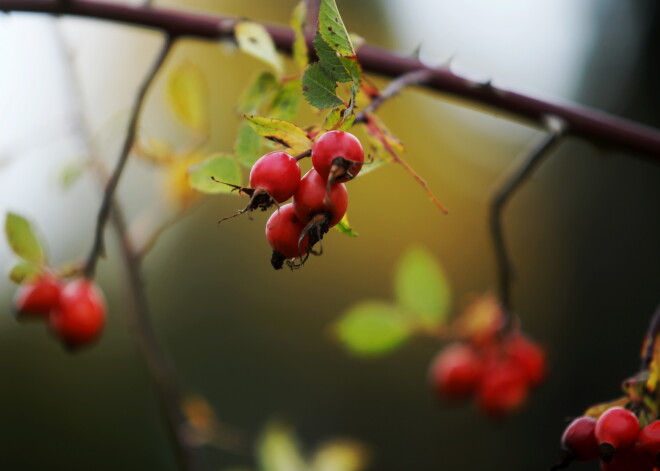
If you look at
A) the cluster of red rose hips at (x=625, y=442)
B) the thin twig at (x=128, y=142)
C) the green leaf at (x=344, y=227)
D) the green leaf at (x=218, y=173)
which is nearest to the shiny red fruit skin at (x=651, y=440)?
the cluster of red rose hips at (x=625, y=442)

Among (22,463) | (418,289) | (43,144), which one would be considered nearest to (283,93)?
(418,289)

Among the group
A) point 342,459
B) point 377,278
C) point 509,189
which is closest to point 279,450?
point 342,459

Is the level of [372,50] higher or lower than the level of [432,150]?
higher

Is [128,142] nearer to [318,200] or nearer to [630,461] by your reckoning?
[318,200]

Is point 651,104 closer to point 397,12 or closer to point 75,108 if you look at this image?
point 397,12

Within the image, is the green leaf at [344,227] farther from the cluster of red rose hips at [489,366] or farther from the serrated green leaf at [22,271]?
the cluster of red rose hips at [489,366]
